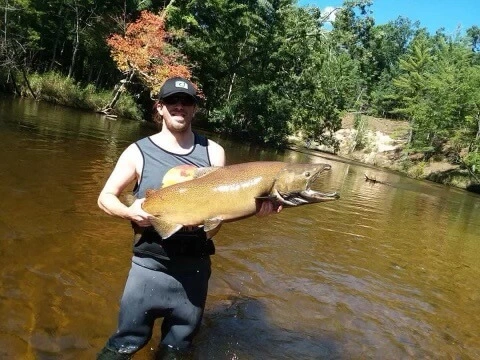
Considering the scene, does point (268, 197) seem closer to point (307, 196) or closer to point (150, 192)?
point (307, 196)

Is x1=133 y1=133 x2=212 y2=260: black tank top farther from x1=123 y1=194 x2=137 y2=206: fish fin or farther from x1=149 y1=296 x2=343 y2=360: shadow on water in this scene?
x1=149 y1=296 x2=343 y2=360: shadow on water

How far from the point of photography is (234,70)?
39312 mm

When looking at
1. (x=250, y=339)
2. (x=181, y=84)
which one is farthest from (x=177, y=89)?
(x=250, y=339)

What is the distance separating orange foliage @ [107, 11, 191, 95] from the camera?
29.7m

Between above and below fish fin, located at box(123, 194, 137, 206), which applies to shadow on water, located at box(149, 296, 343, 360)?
below

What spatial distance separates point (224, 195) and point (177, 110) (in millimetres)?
604

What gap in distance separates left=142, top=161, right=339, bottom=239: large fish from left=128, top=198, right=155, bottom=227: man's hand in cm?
3

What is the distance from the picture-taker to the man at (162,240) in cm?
288

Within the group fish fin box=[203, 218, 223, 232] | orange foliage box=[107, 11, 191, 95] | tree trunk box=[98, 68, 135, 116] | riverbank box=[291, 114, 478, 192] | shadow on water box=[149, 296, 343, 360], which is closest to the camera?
fish fin box=[203, 218, 223, 232]

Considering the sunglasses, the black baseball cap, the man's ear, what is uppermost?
the black baseball cap

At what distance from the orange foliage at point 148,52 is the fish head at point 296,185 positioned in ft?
90.9

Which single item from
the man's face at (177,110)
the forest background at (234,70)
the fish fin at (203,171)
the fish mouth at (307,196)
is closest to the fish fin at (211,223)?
the fish fin at (203,171)

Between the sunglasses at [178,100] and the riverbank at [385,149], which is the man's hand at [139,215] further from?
the riverbank at [385,149]

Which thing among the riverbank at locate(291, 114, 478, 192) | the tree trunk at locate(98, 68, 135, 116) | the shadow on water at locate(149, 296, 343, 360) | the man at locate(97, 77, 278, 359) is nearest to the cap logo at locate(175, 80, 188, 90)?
the man at locate(97, 77, 278, 359)
